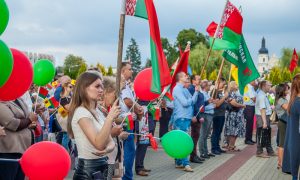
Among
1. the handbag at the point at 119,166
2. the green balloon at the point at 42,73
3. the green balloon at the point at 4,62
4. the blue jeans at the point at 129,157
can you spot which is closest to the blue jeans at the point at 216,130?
the blue jeans at the point at 129,157

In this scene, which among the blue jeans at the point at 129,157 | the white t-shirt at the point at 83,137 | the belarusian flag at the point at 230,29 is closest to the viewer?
the white t-shirt at the point at 83,137

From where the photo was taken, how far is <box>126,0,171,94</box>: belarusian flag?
16.1ft

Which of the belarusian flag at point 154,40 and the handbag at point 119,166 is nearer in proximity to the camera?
the belarusian flag at point 154,40

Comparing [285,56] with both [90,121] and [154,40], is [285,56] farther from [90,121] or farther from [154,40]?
[90,121]

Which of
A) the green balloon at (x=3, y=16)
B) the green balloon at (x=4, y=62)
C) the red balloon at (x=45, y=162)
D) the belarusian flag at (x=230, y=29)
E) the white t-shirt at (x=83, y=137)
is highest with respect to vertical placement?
the belarusian flag at (x=230, y=29)

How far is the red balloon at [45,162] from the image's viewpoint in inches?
155

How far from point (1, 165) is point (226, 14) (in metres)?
7.14

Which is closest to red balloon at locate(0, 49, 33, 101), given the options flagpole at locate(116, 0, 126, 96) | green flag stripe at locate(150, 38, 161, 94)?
flagpole at locate(116, 0, 126, 96)

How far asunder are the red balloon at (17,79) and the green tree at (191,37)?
2775 inches

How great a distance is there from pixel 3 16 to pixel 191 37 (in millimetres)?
73304

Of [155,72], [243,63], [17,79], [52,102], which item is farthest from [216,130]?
[17,79]

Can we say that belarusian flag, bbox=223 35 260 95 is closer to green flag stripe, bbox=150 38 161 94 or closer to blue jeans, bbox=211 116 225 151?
blue jeans, bbox=211 116 225 151

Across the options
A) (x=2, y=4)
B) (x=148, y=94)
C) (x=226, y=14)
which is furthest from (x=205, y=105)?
(x=2, y=4)

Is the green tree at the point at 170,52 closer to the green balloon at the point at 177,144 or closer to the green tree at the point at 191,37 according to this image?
the green tree at the point at 191,37
